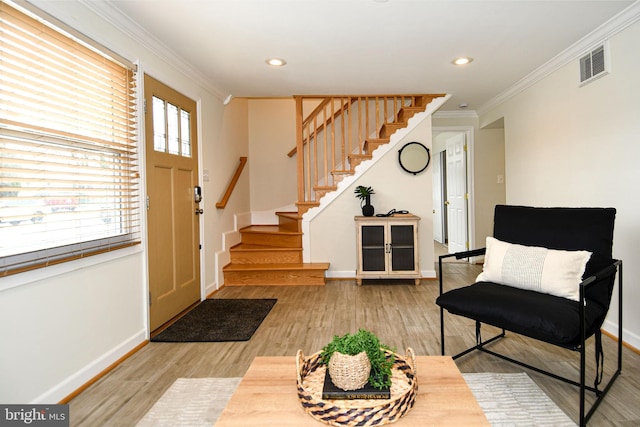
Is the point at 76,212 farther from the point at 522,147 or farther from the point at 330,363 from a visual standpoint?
the point at 522,147

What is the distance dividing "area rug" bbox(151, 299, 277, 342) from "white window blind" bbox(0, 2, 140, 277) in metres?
0.87

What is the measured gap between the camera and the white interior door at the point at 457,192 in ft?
18.3

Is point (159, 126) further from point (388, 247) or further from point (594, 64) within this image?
point (594, 64)

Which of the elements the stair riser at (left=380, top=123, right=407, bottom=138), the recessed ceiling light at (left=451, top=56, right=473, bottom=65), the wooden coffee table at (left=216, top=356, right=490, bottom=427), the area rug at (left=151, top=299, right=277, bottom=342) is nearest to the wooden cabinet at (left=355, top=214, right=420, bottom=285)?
the stair riser at (left=380, top=123, right=407, bottom=138)

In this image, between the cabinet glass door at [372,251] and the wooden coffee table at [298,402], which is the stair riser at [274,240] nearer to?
the cabinet glass door at [372,251]

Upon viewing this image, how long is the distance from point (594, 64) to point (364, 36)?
1.80 metres

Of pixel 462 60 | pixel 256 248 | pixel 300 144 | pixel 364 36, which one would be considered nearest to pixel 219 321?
pixel 256 248

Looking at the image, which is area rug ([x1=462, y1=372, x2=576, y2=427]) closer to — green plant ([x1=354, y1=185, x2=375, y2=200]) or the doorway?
green plant ([x1=354, y1=185, x2=375, y2=200])

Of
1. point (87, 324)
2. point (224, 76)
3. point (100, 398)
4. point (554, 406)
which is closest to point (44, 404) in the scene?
point (100, 398)

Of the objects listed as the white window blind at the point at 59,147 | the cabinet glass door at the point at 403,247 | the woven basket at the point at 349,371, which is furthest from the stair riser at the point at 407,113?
the woven basket at the point at 349,371

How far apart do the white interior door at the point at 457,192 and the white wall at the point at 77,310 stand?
4.18 meters

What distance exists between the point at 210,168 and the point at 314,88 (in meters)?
1.47

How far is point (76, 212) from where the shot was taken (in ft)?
6.57

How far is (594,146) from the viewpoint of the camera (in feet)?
9.30
